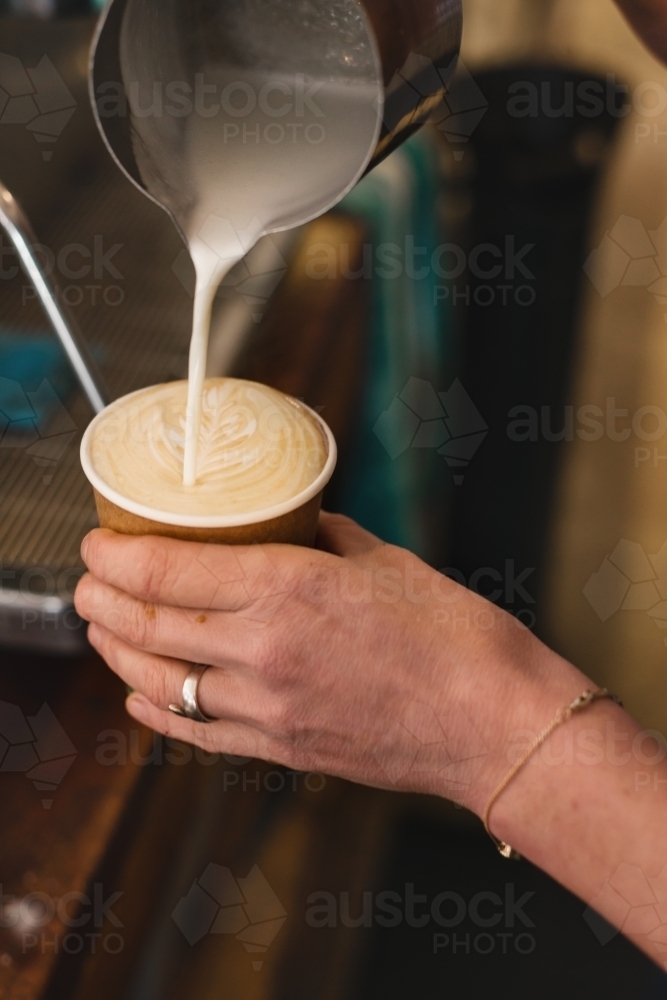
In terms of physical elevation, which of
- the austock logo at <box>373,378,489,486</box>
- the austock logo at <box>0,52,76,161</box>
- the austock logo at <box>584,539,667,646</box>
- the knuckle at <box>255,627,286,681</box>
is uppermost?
the austock logo at <box>0,52,76,161</box>

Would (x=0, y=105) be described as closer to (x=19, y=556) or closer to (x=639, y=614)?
(x=19, y=556)

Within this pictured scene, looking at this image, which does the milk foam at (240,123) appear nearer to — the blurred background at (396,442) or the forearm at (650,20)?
the blurred background at (396,442)

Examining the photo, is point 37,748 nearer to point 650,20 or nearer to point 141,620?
point 141,620

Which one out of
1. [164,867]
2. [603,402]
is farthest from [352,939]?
[603,402]

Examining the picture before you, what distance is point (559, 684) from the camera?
1.73ft

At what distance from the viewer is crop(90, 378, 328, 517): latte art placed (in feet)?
1.67

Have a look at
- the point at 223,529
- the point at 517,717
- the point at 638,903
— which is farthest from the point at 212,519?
the point at 638,903

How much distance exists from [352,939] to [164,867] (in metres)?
0.27

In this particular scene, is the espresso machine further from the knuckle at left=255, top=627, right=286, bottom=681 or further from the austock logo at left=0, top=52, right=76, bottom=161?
the knuckle at left=255, top=627, right=286, bottom=681

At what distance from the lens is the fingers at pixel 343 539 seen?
575 mm

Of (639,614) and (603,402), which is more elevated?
(603,402)

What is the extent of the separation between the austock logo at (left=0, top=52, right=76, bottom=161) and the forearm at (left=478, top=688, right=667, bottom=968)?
3.08 feet

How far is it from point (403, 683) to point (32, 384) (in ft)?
1.57

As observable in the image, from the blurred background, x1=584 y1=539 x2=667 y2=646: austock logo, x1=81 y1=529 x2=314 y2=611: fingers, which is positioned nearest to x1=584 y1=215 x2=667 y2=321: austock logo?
the blurred background
